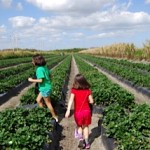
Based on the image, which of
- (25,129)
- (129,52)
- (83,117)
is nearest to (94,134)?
(83,117)

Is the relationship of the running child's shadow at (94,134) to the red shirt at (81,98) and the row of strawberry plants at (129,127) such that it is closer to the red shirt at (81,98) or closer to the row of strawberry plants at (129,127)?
the row of strawberry plants at (129,127)

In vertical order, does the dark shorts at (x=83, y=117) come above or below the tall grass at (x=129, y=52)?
above

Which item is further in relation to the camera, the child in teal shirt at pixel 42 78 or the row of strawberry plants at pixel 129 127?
the child in teal shirt at pixel 42 78

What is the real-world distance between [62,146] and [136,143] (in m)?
2.36

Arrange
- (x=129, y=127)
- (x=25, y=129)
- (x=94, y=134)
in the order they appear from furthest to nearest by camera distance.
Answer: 1. (x=94, y=134)
2. (x=129, y=127)
3. (x=25, y=129)

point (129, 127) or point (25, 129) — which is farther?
point (129, 127)

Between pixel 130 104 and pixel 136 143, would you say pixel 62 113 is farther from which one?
pixel 136 143

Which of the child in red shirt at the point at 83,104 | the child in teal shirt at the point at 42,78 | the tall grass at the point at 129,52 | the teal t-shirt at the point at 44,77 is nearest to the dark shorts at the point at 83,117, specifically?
the child in red shirt at the point at 83,104

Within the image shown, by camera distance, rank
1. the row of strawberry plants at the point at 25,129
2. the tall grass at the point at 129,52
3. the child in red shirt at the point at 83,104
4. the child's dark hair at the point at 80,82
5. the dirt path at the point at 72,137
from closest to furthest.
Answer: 1. the row of strawberry plants at the point at 25,129
2. the child's dark hair at the point at 80,82
3. the child in red shirt at the point at 83,104
4. the dirt path at the point at 72,137
5. the tall grass at the point at 129,52

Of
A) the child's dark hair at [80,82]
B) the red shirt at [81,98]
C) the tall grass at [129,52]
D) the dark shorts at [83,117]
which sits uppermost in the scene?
the child's dark hair at [80,82]

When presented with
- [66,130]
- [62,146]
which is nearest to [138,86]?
[66,130]

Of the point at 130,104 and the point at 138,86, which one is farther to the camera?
the point at 138,86

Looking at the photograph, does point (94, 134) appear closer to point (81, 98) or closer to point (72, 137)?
point (72, 137)

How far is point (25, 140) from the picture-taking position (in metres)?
6.27
